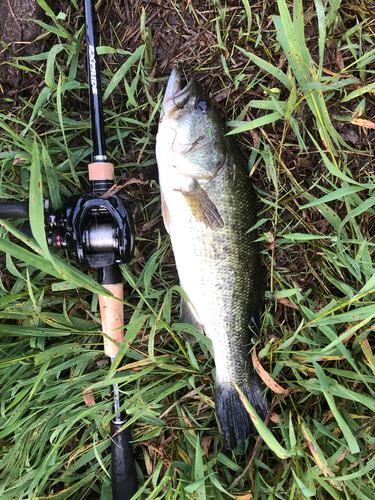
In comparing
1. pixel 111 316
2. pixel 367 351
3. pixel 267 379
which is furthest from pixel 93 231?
pixel 367 351

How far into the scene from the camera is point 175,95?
5.58ft

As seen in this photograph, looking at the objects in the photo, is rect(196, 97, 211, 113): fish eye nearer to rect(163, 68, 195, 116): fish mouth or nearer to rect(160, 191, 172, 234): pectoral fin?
rect(163, 68, 195, 116): fish mouth

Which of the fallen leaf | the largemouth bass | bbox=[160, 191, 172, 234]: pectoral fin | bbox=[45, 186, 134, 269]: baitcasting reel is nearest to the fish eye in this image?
the largemouth bass

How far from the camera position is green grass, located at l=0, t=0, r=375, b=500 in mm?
1854

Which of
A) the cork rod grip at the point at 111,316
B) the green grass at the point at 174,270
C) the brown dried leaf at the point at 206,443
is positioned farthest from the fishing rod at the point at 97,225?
the brown dried leaf at the point at 206,443

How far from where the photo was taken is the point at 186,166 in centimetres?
171

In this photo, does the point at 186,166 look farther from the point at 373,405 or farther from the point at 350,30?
the point at 373,405

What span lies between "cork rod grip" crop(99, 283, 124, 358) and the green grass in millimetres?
125

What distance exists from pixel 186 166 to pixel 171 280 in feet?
2.60

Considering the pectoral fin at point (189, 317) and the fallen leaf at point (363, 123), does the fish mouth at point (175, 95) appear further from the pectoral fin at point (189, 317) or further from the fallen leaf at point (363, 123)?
the pectoral fin at point (189, 317)

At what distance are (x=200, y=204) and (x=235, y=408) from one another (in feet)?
4.05

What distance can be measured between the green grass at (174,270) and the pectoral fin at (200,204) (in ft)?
1.16

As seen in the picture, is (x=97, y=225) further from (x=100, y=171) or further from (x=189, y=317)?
(x=189, y=317)

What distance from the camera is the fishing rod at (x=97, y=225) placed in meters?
1.64
